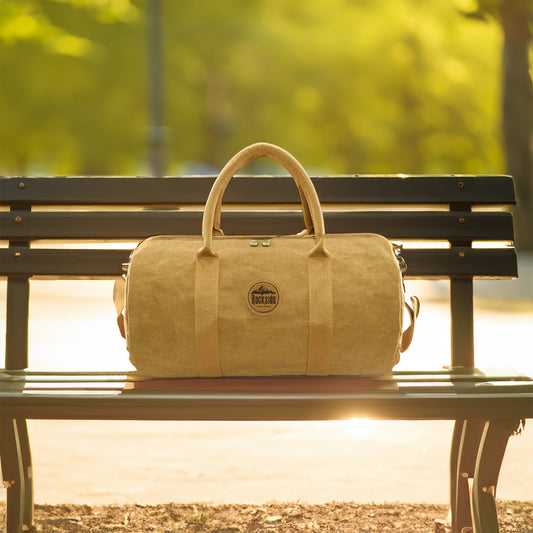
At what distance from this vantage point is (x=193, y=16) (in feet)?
89.7

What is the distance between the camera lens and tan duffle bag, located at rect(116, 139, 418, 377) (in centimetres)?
270

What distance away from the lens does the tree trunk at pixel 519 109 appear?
49.9 ft

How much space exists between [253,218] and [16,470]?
1.07m

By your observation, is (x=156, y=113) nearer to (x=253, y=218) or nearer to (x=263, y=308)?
(x=253, y=218)

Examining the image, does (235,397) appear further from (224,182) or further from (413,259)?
(413,259)

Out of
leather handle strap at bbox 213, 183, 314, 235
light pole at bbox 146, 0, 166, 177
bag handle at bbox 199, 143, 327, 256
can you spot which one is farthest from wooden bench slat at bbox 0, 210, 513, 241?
light pole at bbox 146, 0, 166, 177

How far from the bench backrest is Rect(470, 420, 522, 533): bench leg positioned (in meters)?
0.55

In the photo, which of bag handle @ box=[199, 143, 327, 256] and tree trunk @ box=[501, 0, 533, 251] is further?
tree trunk @ box=[501, 0, 533, 251]

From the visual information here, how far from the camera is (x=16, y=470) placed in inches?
121

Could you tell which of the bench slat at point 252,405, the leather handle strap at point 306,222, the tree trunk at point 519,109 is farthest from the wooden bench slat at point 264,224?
the tree trunk at point 519,109

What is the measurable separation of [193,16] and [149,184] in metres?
24.8

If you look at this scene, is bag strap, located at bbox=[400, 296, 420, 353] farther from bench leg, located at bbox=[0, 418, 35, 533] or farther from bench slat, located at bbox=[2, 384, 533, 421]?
bench leg, located at bbox=[0, 418, 35, 533]

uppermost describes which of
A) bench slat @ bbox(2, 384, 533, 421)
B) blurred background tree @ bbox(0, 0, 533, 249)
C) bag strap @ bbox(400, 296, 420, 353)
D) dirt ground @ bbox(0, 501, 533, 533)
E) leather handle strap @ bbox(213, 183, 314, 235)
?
blurred background tree @ bbox(0, 0, 533, 249)

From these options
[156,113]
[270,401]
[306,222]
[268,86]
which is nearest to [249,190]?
[306,222]
